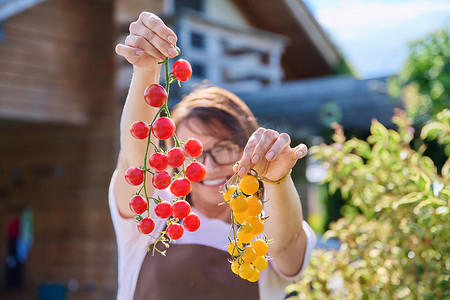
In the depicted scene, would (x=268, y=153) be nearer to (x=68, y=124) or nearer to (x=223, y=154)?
(x=223, y=154)

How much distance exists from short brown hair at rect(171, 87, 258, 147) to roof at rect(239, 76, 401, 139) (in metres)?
4.33

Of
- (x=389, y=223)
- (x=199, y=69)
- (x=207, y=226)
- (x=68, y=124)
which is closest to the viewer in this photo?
(x=207, y=226)

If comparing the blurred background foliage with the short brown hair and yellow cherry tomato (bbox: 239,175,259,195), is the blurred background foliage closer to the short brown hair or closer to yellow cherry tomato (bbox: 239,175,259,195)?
the short brown hair

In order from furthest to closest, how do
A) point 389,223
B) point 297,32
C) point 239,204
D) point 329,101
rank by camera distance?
point 297,32
point 329,101
point 389,223
point 239,204

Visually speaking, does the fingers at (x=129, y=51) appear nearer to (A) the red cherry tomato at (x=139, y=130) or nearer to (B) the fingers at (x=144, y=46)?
(B) the fingers at (x=144, y=46)

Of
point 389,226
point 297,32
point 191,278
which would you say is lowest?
point 297,32

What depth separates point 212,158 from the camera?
159 centimetres

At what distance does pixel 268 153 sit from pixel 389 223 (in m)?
1.35

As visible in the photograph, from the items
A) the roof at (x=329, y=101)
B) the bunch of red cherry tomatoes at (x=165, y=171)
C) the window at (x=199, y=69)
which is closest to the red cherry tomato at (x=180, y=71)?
the bunch of red cherry tomatoes at (x=165, y=171)

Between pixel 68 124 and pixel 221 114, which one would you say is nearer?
pixel 221 114

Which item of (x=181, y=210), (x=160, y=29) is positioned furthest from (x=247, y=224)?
(x=160, y=29)

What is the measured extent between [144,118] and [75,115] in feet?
18.1

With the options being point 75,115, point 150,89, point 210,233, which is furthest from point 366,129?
point 150,89

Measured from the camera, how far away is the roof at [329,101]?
20.1ft
